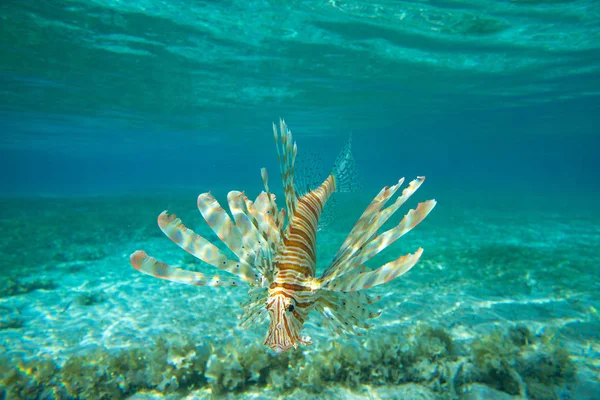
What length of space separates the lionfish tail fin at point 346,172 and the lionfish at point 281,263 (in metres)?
2.58

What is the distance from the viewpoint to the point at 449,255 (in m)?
9.84

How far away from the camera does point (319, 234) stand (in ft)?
45.0

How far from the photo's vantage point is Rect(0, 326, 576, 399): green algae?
11.2 feet

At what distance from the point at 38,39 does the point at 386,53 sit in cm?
1406

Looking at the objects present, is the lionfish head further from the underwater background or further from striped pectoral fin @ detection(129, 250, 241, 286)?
the underwater background

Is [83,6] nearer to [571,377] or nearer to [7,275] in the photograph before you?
[7,275]

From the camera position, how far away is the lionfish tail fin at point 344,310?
1939mm

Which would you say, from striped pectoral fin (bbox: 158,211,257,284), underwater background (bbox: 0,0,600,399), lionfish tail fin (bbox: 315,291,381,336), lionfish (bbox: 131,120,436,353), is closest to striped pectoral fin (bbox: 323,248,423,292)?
lionfish (bbox: 131,120,436,353)

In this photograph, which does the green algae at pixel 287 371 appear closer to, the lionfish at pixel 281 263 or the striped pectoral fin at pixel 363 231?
the lionfish at pixel 281 263

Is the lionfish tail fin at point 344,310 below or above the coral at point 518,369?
above

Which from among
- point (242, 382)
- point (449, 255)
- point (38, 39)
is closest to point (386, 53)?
point (449, 255)

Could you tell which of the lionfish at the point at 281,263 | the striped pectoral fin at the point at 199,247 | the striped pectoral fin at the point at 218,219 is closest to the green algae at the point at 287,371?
the lionfish at the point at 281,263

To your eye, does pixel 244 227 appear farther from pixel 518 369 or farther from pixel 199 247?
pixel 518 369

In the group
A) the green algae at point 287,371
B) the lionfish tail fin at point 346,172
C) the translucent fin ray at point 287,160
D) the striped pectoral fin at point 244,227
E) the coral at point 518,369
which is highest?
the lionfish tail fin at point 346,172
